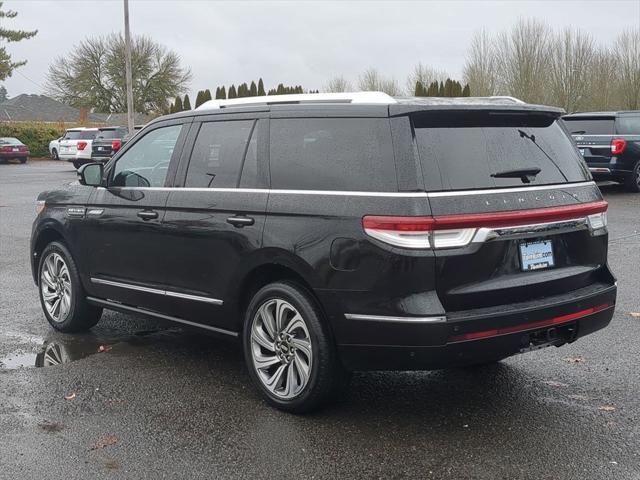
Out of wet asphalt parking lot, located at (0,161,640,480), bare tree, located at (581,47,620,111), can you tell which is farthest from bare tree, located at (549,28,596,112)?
wet asphalt parking lot, located at (0,161,640,480)

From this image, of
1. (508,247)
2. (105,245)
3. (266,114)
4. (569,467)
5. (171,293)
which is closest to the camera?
(569,467)

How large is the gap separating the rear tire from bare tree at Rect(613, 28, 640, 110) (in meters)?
30.6

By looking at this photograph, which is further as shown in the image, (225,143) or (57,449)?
(225,143)

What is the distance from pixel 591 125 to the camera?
1769 centimetres

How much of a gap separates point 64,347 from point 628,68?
4662 cm

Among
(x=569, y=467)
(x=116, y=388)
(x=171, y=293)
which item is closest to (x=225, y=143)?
(x=171, y=293)

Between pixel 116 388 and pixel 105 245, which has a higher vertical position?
pixel 105 245

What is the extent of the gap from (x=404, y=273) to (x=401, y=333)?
12.5 inches

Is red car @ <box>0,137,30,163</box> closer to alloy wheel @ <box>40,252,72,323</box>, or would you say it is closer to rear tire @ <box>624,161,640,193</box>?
rear tire @ <box>624,161,640,193</box>

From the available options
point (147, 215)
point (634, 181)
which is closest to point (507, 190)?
point (147, 215)

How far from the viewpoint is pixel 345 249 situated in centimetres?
421

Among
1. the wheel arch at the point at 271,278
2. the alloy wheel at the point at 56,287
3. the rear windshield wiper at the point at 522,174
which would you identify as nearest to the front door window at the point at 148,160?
the alloy wheel at the point at 56,287

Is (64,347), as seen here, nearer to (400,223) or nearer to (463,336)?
(400,223)

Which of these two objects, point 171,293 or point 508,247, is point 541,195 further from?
point 171,293
